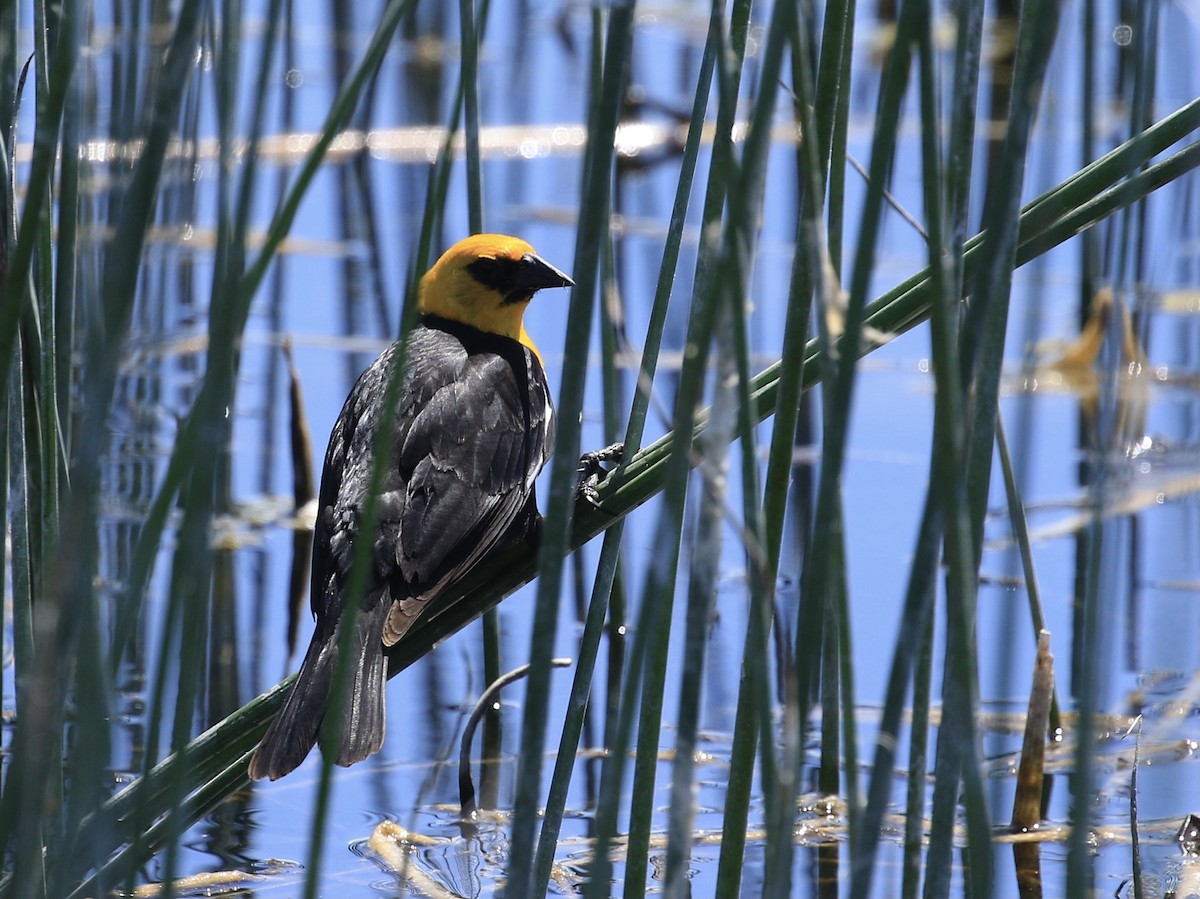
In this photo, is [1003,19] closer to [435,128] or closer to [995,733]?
[435,128]

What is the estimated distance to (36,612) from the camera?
7.38 feet

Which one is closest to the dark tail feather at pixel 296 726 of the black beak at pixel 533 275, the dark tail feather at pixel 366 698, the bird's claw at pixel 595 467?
the dark tail feather at pixel 366 698

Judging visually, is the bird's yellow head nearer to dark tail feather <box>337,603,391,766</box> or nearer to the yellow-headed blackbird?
the yellow-headed blackbird

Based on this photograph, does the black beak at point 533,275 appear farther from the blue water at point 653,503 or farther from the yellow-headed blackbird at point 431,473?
the blue water at point 653,503

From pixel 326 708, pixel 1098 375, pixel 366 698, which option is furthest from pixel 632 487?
pixel 1098 375

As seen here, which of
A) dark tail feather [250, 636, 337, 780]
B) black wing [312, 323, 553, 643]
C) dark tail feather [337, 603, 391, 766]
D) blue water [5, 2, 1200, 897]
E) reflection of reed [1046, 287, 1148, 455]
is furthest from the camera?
reflection of reed [1046, 287, 1148, 455]

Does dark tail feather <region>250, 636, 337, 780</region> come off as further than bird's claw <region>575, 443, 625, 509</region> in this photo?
No

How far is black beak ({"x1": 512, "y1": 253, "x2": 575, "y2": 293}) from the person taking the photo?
150 inches

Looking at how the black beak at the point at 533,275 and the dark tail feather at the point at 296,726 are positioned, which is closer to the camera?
the dark tail feather at the point at 296,726

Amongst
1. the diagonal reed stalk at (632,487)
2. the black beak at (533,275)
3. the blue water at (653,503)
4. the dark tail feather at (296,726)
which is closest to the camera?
the diagonal reed stalk at (632,487)

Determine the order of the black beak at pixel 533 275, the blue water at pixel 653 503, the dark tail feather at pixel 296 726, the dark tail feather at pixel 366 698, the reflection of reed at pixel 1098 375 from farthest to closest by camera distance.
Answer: the reflection of reed at pixel 1098 375, the black beak at pixel 533 275, the blue water at pixel 653 503, the dark tail feather at pixel 366 698, the dark tail feather at pixel 296 726

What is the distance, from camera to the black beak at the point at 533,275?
380cm

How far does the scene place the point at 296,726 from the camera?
242 centimetres

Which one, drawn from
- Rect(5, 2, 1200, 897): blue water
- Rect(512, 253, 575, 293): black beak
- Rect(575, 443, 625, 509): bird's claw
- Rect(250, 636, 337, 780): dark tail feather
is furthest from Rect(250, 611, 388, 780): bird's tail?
Rect(512, 253, 575, 293): black beak
